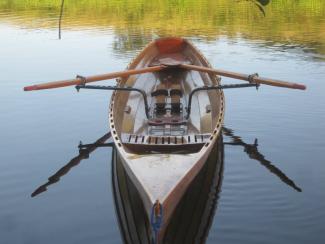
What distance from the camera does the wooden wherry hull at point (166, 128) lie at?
7582 mm

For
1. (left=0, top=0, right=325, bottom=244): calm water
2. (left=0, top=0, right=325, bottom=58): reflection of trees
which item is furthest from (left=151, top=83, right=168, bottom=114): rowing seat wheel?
(left=0, top=0, right=325, bottom=58): reflection of trees

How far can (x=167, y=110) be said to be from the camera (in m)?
12.0

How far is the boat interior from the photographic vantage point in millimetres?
9969

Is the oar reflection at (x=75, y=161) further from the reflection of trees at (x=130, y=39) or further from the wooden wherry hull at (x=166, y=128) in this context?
the reflection of trees at (x=130, y=39)

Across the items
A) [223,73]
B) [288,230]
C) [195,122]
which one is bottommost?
[288,230]

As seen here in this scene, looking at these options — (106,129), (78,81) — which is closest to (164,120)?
(78,81)

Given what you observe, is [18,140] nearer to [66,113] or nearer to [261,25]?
[66,113]

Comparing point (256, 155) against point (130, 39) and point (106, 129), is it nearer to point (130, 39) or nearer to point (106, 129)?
point (106, 129)

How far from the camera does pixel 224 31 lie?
95.6 feet

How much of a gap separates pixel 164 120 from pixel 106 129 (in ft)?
10.0

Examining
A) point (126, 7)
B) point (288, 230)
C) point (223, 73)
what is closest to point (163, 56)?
point (223, 73)

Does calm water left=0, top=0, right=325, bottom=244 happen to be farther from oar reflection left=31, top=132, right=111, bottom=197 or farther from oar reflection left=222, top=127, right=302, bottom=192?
oar reflection left=31, top=132, right=111, bottom=197

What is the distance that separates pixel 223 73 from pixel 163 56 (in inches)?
185

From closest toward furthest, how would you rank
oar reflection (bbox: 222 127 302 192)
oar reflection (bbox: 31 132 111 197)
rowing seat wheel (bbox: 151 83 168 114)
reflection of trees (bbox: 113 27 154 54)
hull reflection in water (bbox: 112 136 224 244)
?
1. hull reflection in water (bbox: 112 136 224 244)
2. oar reflection (bbox: 222 127 302 192)
3. oar reflection (bbox: 31 132 111 197)
4. rowing seat wheel (bbox: 151 83 168 114)
5. reflection of trees (bbox: 113 27 154 54)
